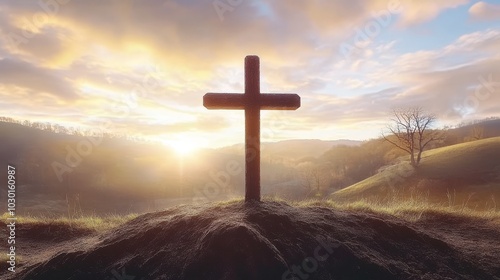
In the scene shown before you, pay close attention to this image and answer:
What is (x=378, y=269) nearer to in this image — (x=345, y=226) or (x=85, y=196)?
(x=345, y=226)

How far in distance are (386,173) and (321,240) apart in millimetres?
54446

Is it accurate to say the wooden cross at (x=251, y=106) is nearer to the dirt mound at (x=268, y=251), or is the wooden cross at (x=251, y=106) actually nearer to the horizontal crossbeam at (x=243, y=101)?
the horizontal crossbeam at (x=243, y=101)

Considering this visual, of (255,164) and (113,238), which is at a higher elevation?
(255,164)

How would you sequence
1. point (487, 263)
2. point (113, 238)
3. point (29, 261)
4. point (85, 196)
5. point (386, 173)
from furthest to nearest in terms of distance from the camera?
1. point (85, 196)
2. point (386, 173)
3. point (29, 261)
4. point (113, 238)
5. point (487, 263)

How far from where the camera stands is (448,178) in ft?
148

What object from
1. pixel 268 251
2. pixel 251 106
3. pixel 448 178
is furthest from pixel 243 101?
pixel 448 178

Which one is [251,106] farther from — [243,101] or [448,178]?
[448,178]

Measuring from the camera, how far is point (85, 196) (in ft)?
227

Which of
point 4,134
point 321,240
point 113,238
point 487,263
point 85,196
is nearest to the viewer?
point 321,240

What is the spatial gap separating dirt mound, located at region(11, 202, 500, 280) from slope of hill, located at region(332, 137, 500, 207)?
3870 cm

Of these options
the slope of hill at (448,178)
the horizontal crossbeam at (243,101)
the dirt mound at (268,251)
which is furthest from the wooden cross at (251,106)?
the slope of hill at (448,178)

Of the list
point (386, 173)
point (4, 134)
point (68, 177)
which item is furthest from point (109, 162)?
point (386, 173)

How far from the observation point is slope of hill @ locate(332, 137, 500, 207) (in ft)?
136

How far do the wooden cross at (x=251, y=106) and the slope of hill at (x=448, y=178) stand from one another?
39.4 metres
